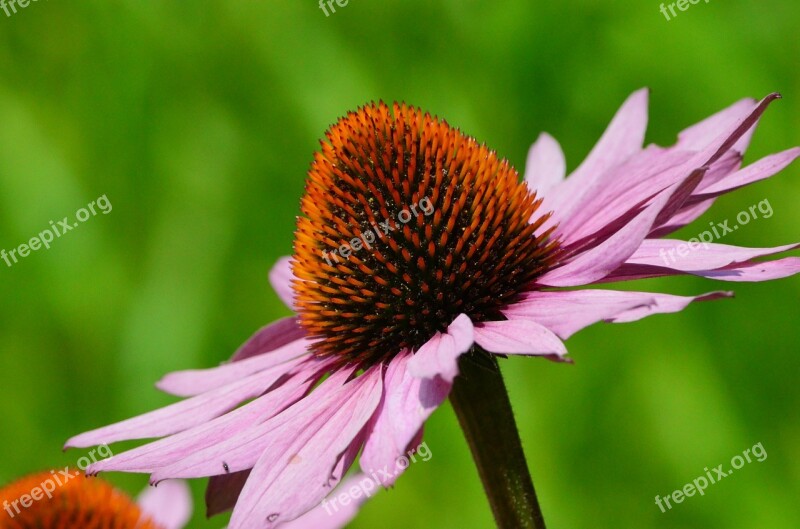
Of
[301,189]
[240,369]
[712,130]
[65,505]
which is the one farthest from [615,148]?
[301,189]

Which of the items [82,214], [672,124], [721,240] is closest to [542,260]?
[721,240]

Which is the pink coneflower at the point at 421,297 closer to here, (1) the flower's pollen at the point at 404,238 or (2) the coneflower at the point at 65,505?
(1) the flower's pollen at the point at 404,238

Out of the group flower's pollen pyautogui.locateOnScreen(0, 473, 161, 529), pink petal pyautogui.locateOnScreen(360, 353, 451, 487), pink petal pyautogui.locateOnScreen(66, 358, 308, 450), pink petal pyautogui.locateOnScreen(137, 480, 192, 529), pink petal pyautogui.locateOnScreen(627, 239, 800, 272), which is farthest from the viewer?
pink petal pyautogui.locateOnScreen(137, 480, 192, 529)

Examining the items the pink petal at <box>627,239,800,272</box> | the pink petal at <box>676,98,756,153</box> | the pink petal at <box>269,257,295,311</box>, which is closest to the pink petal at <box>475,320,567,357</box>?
the pink petal at <box>627,239,800,272</box>

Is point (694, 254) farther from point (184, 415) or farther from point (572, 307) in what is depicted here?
point (184, 415)

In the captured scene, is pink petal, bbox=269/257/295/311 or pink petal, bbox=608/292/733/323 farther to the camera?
pink petal, bbox=269/257/295/311

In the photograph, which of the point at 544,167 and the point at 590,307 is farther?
the point at 544,167

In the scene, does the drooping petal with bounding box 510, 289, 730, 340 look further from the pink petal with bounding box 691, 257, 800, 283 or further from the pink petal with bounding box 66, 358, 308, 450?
the pink petal with bounding box 66, 358, 308, 450
